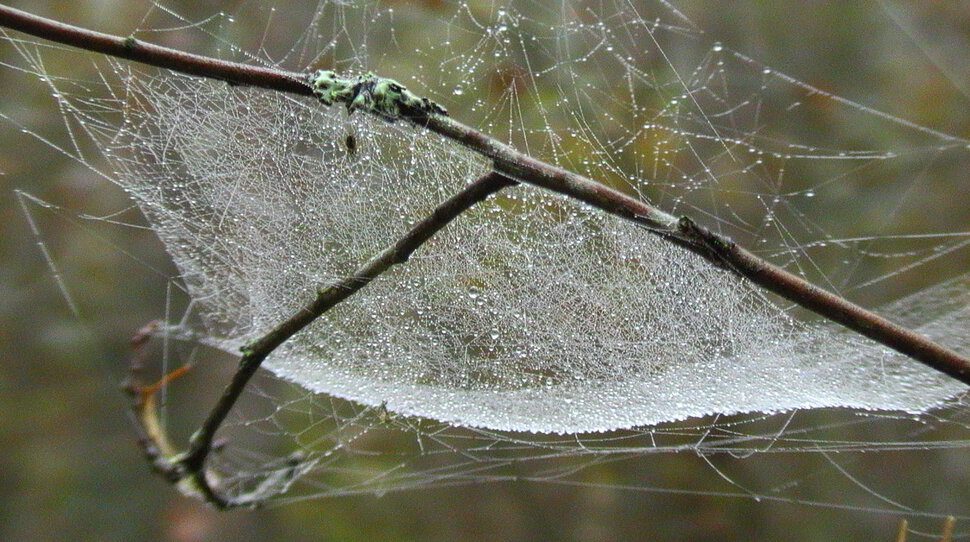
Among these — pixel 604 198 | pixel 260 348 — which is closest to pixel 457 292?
pixel 260 348

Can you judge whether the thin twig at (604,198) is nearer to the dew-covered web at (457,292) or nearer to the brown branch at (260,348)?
the brown branch at (260,348)

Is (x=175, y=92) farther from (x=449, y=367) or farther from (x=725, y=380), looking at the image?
(x=725, y=380)

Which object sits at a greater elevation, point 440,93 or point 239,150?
point 440,93

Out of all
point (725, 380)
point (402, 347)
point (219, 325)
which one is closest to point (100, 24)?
point (219, 325)

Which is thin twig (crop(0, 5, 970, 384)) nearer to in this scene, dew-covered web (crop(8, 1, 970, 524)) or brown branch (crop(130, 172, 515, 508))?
brown branch (crop(130, 172, 515, 508))

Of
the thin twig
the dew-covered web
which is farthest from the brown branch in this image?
the dew-covered web

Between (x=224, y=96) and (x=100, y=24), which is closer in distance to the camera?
(x=224, y=96)
